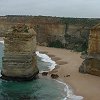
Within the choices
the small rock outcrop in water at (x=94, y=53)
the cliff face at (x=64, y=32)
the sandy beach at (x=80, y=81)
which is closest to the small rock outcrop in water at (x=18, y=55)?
the sandy beach at (x=80, y=81)

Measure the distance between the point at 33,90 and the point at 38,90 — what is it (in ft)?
1.34

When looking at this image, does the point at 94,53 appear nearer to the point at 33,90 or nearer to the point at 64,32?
the point at 33,90

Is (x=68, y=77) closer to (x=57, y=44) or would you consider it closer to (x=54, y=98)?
(x=54, y=98)

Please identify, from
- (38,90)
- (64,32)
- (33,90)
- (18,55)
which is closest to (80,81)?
(38,90)

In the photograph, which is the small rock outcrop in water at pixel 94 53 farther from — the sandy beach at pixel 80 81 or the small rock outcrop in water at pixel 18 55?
the small rock outcrop in water at pixel 18 55

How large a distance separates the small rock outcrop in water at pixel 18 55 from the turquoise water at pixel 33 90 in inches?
A: 30.2

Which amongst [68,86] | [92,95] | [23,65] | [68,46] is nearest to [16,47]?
[23,65]

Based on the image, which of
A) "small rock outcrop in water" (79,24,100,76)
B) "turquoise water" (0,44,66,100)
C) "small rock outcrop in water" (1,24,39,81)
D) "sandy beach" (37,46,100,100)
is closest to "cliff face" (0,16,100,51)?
"sandy beach" (37,46,100,100)

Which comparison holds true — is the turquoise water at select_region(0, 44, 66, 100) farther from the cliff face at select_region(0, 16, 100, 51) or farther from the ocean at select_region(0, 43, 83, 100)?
the cliff face at select_region(0, 16, 100, 51)

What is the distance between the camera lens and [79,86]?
88.1 feet

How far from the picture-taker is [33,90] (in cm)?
2608

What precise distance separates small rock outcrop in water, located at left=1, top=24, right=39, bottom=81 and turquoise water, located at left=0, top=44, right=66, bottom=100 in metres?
0.77

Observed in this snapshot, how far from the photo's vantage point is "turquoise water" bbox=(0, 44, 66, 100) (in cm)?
2385

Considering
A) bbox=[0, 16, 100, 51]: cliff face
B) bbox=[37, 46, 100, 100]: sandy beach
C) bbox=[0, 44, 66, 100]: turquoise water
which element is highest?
bbox=[0, 16, 100, 51]: cliff face
